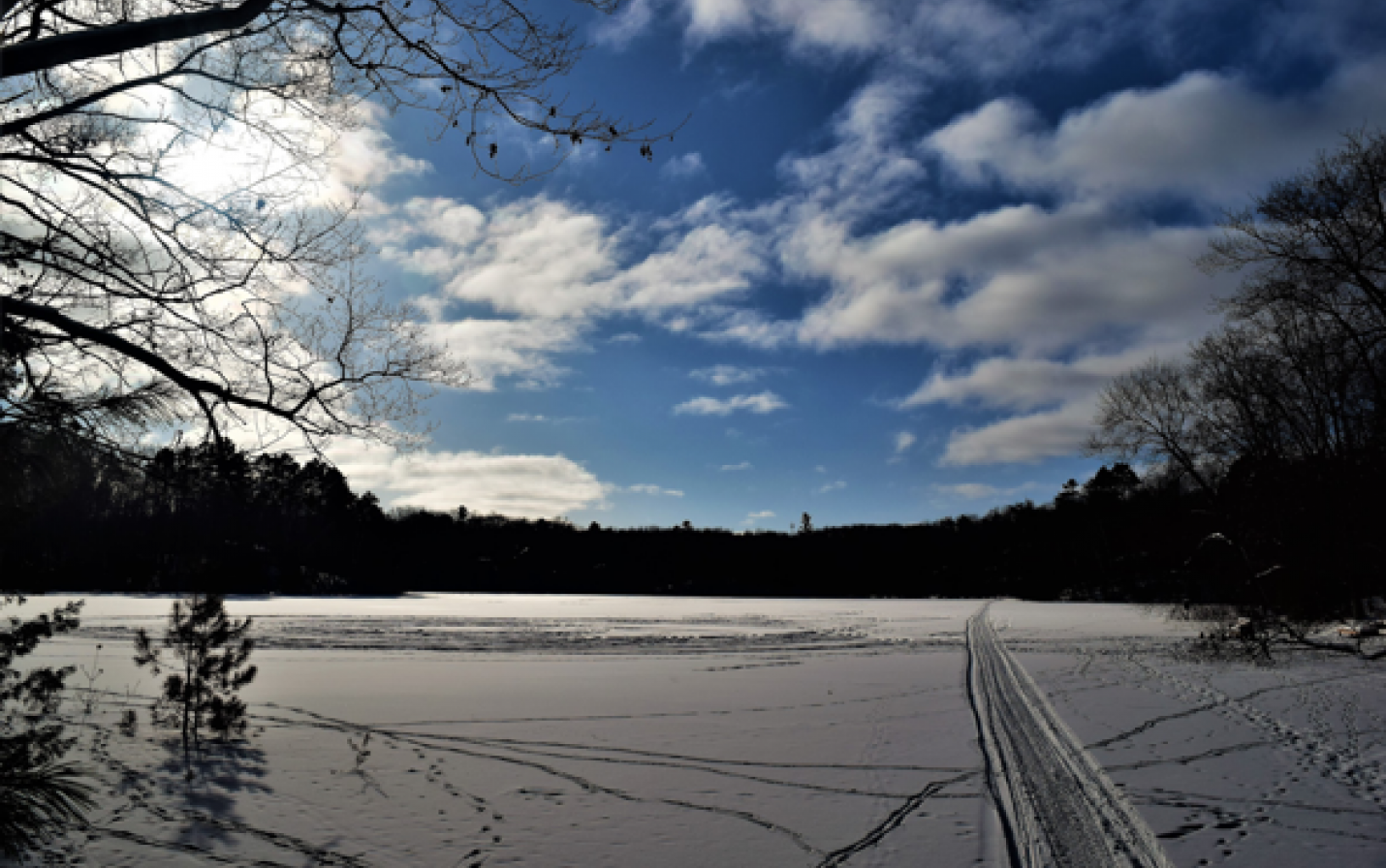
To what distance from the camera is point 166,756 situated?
7328mm

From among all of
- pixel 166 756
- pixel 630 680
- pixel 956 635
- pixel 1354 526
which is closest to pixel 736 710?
pixel 630 680

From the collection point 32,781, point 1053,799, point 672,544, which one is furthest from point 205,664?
point 672,544

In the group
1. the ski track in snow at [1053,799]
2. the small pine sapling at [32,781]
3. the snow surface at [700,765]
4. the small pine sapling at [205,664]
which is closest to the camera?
the small pine sapling at [32,781]

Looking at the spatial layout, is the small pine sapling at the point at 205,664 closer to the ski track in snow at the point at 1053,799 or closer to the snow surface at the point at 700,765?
the snow surface at the point at 700,765

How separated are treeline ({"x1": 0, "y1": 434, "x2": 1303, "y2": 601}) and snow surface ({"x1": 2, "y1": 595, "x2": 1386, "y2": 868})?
2.08 m

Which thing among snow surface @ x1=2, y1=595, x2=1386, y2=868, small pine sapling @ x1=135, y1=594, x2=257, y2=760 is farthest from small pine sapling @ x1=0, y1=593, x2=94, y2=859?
small pine sapling @ x1=135, y1=594, x2=257, y2=760

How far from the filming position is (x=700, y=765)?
701 centimetres

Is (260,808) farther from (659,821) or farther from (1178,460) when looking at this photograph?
(1178,460)

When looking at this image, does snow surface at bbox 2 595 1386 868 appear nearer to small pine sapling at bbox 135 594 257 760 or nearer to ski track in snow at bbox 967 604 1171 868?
ski track in snow at bbox 967 604 1171 868

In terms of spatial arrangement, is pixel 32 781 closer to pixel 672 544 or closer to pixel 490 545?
pixel 490 545

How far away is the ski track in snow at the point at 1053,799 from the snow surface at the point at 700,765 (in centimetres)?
15

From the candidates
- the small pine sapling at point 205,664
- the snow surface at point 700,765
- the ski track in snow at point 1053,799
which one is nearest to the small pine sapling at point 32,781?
the snow surface at point 700,765

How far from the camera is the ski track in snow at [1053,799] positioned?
4680 mm

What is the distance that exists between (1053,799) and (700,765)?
3.16m
